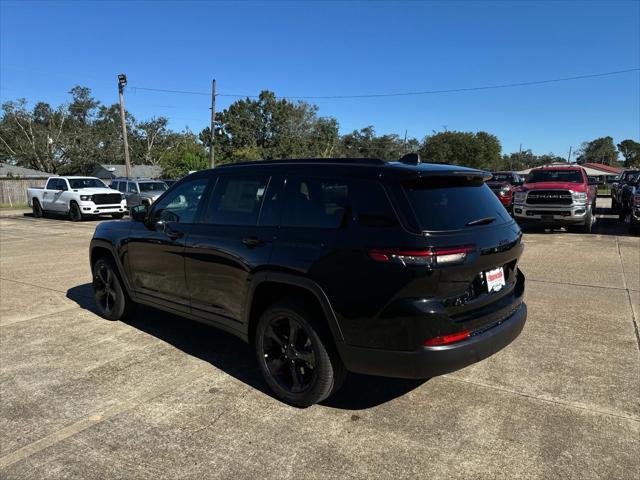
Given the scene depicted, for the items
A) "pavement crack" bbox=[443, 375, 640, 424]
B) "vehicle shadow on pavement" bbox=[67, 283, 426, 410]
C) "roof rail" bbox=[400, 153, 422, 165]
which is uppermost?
"roof rail" bbox=[400, 153, 422, 165]

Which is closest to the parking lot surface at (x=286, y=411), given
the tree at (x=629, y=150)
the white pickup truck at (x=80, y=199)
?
the white pickup truck at (x=80, y=199)

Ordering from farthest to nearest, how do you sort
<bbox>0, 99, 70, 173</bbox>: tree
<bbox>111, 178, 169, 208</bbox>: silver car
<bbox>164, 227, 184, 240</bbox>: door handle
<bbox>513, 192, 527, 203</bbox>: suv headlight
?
1. <bbox>0, 99, 70, 173</bbox>: tree
2. <bbox>111, 178, 169, 208</bbox>: silver car
3. <bbox>513, 192, 527, 203</bbox>: suv headlight
4. <bbox>164, 227, 184, 240</bbox>: door handle

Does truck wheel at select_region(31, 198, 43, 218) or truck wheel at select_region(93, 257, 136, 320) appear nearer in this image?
truck wheel at select_region(93, 257, 136, 320)

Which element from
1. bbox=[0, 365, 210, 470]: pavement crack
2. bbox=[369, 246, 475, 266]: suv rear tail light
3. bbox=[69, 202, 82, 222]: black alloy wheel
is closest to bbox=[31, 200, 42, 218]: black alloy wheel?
bbox=[69, 202, 82, 222]: black alloy wheel

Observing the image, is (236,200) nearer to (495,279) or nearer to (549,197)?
(495,279)

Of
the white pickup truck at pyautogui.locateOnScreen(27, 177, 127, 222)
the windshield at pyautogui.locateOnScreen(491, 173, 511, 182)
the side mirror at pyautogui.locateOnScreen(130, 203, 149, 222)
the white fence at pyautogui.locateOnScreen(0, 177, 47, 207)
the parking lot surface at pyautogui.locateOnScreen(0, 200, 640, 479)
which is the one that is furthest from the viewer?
the white fence at pyautogui.locateOnScreen(0, 177, 47, 207)

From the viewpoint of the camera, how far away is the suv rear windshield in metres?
3.10

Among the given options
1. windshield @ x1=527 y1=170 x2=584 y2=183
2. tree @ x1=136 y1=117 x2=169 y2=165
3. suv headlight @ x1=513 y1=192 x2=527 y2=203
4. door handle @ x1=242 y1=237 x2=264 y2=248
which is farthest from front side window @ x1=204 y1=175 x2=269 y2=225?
tree @ x1=136 y1=117 x2=169 y2=165

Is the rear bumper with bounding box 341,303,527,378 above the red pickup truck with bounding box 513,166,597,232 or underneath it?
underneath

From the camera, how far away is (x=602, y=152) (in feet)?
409

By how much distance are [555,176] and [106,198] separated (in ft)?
56.6

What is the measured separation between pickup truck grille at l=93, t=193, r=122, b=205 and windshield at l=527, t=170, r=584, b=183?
53.6ft

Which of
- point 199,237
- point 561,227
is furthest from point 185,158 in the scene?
point 199,237

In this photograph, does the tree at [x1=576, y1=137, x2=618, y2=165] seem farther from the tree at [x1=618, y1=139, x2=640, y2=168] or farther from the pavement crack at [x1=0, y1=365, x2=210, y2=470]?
the pavement crack at [x1=0, y1=365, x2=210, y2=470]
